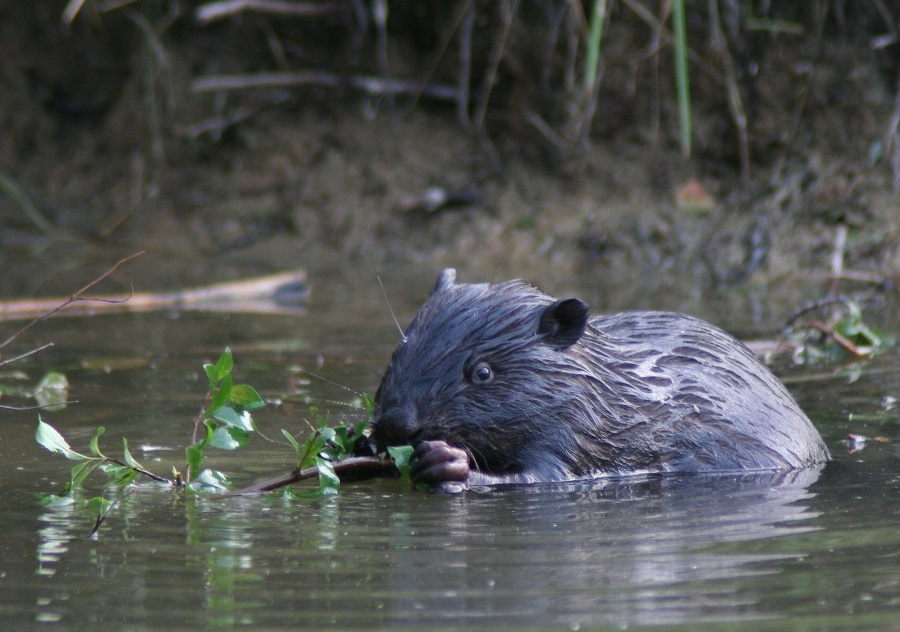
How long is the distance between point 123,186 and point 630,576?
35.9ft

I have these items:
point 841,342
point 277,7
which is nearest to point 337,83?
point 277,7

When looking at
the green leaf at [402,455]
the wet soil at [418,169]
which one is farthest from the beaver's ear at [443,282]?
the wet soil at [418,169]

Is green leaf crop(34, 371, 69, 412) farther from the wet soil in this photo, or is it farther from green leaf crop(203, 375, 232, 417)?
the wet soil

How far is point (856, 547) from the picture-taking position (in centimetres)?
347

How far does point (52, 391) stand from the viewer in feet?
20.2

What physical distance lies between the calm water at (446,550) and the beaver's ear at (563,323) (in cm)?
55

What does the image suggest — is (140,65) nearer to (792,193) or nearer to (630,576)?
(792,193)

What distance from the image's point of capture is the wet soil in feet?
34.3

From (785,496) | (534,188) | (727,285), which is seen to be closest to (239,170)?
(534,188)

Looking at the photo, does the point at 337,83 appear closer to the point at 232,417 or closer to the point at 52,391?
the point at 52,391

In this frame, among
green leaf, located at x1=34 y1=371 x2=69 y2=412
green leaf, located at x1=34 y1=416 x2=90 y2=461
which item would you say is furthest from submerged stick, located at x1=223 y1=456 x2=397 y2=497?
green leaf, located at x1=34 y1=371 x2=69 y2=412

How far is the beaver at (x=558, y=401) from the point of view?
15.0 feet

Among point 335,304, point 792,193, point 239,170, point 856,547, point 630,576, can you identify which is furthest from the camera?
point 239,170

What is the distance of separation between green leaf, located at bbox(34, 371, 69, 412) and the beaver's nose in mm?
1897
